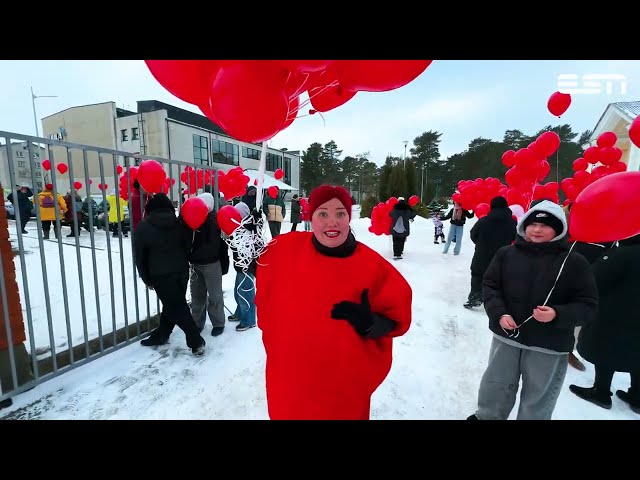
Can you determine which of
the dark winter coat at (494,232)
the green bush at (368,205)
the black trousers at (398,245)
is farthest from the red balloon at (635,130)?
the green bush at (368,205)

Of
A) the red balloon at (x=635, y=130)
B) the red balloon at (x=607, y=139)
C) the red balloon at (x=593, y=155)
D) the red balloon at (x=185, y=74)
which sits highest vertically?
the red balloon at (x=607, y=139)

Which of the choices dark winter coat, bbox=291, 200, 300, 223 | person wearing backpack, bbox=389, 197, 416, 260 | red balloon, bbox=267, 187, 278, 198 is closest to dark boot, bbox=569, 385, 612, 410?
person wearing backpack, bbox=389, 197, 416, 260

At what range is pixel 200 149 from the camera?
87.7ft

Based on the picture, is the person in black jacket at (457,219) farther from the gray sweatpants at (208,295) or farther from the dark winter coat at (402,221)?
the gray sweatpants at (208,295)

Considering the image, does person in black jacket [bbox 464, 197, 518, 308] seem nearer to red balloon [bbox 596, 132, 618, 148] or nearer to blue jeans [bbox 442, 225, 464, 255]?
red balloon [bbox 596, 132, 618, 148]

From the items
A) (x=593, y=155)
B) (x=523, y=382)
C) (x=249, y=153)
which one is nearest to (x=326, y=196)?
(x=523, y=382)

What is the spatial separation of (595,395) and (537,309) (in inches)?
57.8

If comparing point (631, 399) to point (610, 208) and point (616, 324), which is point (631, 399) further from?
point (610, 208)

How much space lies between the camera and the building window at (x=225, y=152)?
27891 mm

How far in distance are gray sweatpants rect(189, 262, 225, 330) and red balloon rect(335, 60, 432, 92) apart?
2.83 meters

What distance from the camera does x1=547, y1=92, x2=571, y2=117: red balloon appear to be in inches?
165

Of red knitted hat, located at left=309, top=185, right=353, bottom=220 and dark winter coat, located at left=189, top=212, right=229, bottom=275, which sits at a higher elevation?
red knitted hat, located at left=309, top=185, right=353, bottom=220

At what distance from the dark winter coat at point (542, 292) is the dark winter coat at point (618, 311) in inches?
27.8
